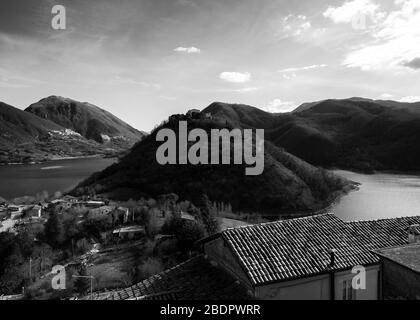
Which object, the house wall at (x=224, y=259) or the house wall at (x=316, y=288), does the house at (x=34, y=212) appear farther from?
the house wall at (x=316, y=288)

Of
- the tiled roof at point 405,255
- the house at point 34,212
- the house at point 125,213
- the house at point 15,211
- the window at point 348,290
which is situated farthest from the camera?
the house at point 15,211

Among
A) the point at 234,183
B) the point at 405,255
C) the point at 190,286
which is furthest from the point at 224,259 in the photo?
the point at 234,183

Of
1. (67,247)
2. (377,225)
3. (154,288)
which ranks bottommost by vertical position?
(67,247)

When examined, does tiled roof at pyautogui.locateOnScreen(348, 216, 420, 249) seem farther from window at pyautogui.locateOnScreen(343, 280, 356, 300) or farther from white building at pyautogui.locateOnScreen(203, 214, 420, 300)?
window at pyautogui.locateOnScreen(343, 280, 356, 300)

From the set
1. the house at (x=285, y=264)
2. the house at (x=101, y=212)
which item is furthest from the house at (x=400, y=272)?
the house at (x=101, y=212)

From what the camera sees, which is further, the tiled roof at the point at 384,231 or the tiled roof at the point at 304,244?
the tiled roof at the point at 384,231

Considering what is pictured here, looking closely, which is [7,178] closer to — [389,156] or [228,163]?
[228,163]
